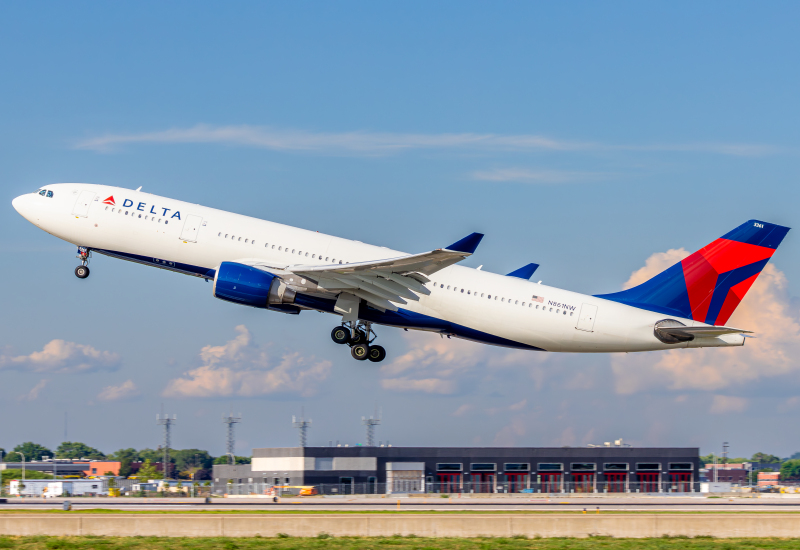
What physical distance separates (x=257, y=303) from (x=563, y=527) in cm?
1707

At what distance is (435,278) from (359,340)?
5139 millimetres

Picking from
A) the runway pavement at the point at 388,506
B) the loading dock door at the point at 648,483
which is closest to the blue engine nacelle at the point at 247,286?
the runway pavement at the point at 388,506

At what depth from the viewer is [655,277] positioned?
42906 mm

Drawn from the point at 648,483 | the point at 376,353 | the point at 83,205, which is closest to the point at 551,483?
the point at 648,483

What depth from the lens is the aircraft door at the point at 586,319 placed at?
4150 centimetres

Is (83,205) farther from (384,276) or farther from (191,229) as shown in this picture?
(384,276)

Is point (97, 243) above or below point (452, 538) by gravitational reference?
above

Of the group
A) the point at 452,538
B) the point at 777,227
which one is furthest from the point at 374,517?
the point at 777,227

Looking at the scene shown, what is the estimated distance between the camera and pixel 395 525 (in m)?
29.9

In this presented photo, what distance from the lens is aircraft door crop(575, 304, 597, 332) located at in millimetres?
41500

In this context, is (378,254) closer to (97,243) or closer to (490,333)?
(490,333)

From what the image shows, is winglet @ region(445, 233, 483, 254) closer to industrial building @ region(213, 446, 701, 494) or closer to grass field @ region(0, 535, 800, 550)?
grass field @ region(0, 535, 800, 550)

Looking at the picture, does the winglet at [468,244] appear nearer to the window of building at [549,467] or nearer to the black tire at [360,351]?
the black tire at [360,351]

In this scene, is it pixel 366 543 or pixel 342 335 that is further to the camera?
pixel 342 335
